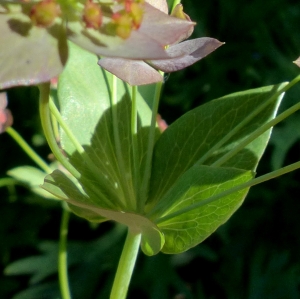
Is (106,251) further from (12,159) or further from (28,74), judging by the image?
(28,74)

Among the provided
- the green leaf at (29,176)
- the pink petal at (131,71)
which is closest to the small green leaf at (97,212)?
the pink petal at (131,71)

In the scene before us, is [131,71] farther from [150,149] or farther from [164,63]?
[150,149]

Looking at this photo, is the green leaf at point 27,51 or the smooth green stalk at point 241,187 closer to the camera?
the green leaf at point 27,51

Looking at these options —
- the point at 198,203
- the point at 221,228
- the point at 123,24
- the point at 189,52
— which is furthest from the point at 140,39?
the point at 221,228

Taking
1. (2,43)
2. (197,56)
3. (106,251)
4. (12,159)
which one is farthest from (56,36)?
(12,159)

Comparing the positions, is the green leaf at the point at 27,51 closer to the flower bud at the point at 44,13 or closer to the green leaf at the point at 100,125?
the flower bud at the point at 44,13
